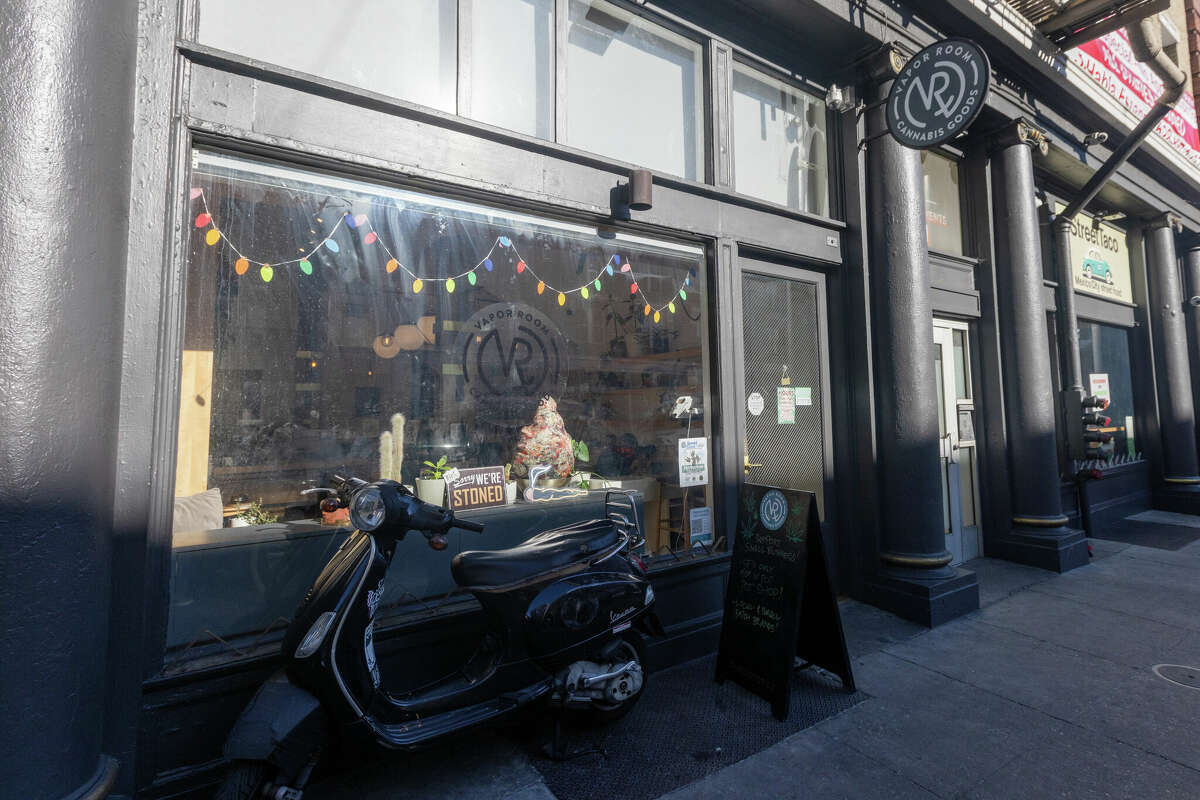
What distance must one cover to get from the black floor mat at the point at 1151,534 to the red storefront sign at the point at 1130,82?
579 centimetres

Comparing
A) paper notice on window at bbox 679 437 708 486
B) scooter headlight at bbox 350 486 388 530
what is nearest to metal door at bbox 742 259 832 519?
paper notice on window at bbox 679 437 708 486

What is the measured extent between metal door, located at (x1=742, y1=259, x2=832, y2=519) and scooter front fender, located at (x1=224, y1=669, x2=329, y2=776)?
11.7 ft

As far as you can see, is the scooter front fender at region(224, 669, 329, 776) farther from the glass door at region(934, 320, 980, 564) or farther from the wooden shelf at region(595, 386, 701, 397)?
the glass door at region(934, 320, 980, 564)

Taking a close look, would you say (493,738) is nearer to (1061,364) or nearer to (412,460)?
(412,460)

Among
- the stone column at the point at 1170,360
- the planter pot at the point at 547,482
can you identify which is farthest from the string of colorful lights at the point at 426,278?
the stone column at the point at 1170,360

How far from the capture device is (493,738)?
3307 millimetres

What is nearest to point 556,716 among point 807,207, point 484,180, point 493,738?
point 493,738

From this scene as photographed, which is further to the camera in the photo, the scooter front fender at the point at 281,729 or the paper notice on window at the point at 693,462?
the paper notice on window at the point at 693,462

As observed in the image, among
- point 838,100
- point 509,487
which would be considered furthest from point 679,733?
point 838,100

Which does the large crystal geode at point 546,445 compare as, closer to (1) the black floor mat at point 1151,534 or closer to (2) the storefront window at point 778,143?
(2) the storefront window at point 778,143

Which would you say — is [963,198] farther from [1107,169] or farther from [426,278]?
[426,278]

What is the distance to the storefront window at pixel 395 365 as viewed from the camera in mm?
3109

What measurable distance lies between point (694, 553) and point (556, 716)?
5.86 ft

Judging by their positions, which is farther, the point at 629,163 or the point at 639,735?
the point at 629,163
